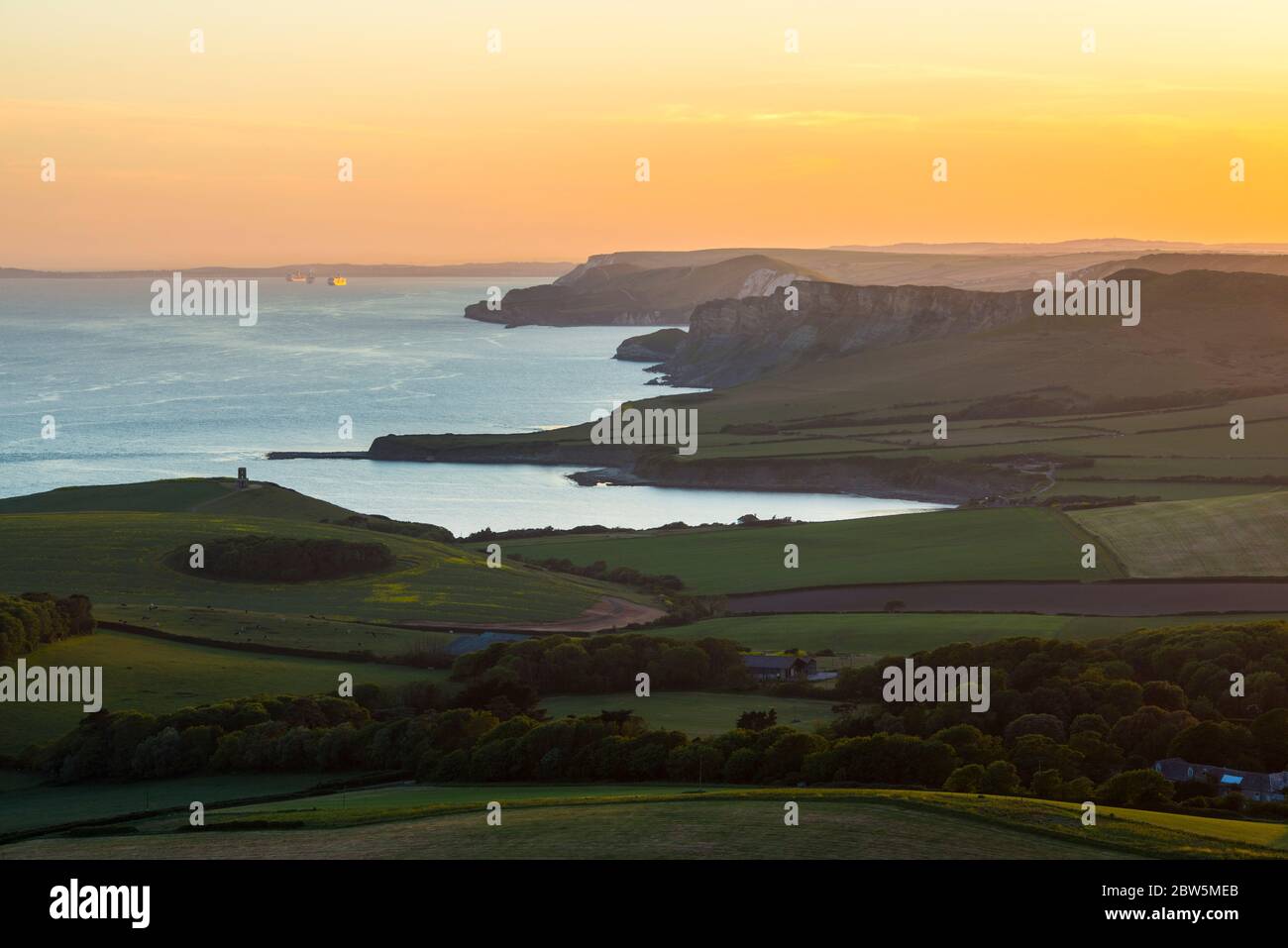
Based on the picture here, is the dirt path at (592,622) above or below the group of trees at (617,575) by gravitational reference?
below

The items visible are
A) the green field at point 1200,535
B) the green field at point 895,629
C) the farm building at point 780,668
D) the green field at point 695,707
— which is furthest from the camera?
the green field at point 1200,535

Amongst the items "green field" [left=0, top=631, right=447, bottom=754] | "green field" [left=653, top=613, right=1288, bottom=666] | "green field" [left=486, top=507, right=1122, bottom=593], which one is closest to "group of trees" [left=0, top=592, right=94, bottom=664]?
"green field" [left=0, top=631, right=447, bottom=754]

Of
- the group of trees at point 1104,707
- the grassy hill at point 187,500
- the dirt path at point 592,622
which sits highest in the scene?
the grassy hill at point 187,500

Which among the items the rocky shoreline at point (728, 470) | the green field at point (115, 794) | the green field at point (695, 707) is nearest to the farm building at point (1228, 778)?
the green field at point (695, 707)

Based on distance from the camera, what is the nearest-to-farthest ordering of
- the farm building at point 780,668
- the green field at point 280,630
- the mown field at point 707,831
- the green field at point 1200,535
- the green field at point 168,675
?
the mown field at point 707,831 < the green field at point 168,675 < the farm building at point 780,668 < the green field at point 280,630 < the green field at point 1200,535

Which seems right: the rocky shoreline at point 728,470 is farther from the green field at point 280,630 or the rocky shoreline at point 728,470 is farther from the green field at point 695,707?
the green field at point 695,707

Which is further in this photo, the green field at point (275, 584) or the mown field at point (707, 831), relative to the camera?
the green field at point (275, 584)

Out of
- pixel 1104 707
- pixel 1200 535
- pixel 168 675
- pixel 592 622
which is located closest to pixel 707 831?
pixel 1104 707

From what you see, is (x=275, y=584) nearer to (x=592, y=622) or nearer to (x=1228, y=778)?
(x=592, y=622)
